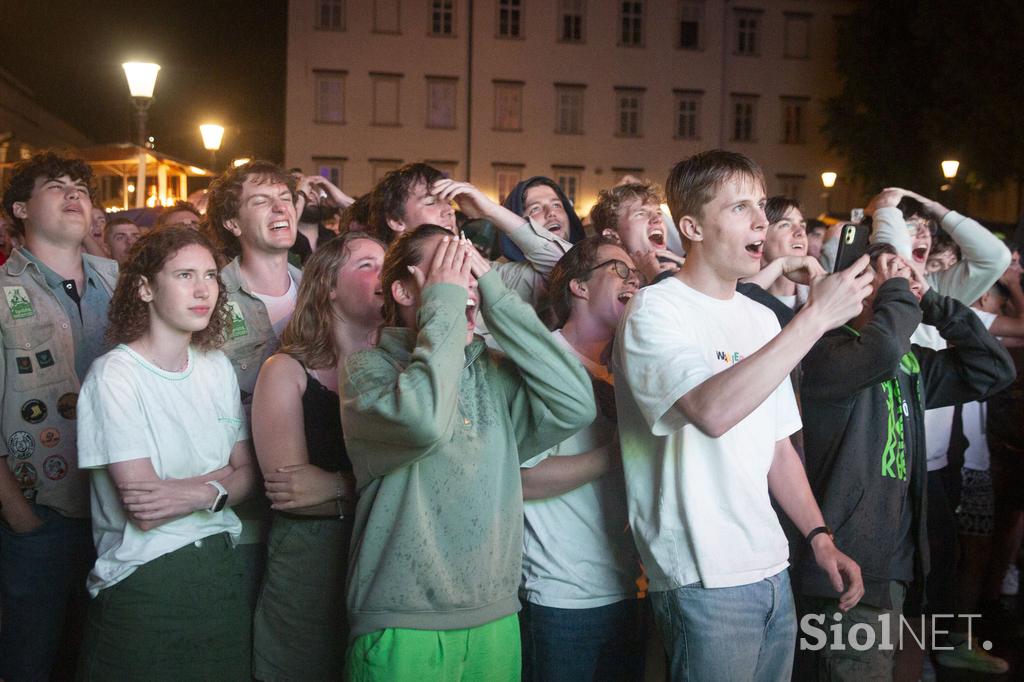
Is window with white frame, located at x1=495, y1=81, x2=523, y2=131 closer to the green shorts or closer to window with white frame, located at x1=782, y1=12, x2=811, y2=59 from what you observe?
window with white frame, located at x1=782, y1=12, x2=811, y2=59

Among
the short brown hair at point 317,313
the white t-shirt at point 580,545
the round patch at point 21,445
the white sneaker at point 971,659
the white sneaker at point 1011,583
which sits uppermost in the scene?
the short brown hair at point 317,313

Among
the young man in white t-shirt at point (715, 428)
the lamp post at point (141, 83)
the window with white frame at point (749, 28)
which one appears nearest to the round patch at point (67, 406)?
the young man in white t-shirt at point (715, 428)

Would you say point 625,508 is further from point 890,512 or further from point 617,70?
point 617,70

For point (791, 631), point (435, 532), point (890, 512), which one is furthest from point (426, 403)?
point (890, 512)

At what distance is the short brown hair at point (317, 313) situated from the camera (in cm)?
337

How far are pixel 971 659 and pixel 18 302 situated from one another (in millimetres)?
4974

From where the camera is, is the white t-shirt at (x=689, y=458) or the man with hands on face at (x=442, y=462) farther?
the white t-shirt at (x=689, y=458)

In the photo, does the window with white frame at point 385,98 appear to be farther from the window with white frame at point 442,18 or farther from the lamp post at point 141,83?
the lamp post at point 141,83

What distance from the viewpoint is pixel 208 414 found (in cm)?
341

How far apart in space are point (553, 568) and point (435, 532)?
702mm

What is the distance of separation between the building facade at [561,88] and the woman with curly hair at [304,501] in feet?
102

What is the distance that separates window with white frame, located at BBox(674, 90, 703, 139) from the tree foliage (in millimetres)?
4446

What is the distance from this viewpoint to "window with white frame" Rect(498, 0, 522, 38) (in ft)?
114

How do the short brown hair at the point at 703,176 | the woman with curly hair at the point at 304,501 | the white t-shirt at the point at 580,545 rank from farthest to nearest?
the white t-shirt at the point at 580,545, the woman with curly hair at the point at 304,501, the short brown hair at the point at 703,176
